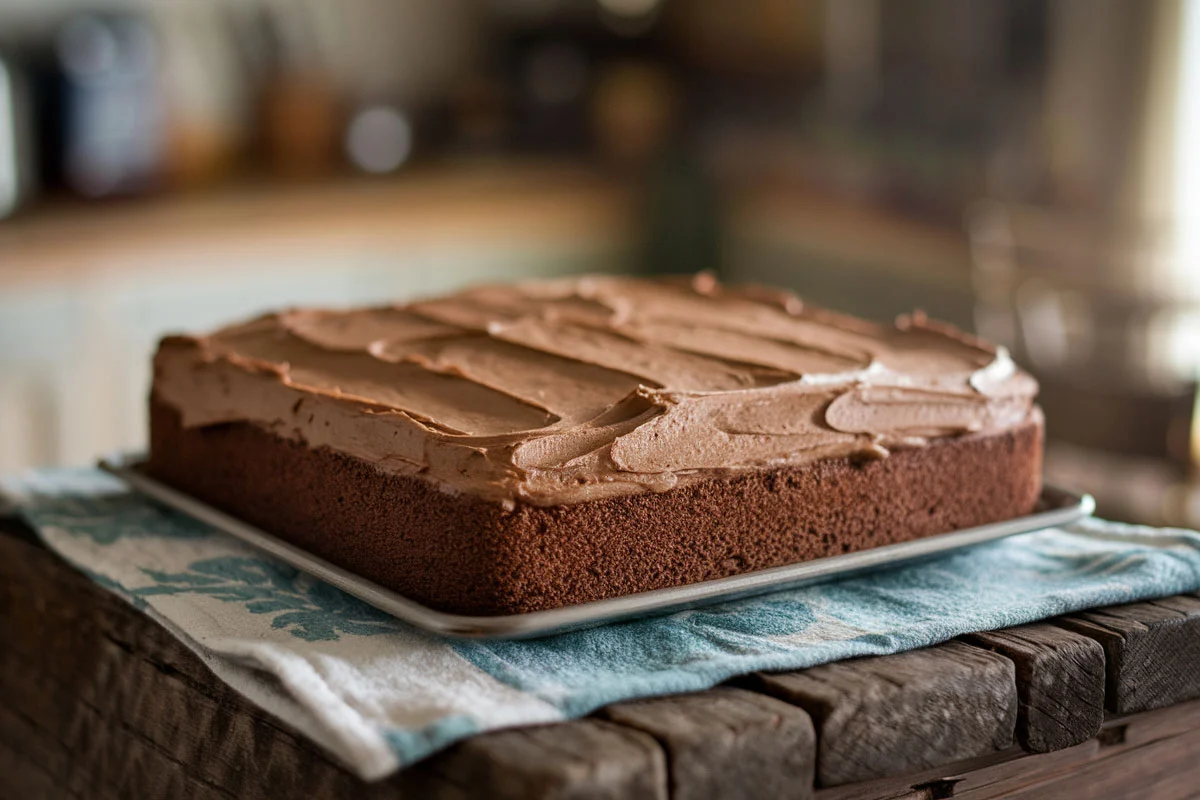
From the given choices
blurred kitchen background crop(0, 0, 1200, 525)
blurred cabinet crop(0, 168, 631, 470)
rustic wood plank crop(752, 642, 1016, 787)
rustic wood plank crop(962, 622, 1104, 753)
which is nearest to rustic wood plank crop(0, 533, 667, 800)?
rustic wood plank crop(752, 642, 1016, 787)

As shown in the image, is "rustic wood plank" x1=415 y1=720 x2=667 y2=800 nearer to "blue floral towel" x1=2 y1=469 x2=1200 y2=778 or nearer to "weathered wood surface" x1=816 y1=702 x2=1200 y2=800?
"blue floral towel" x1=2 y1=469 x2=1200 y2=778

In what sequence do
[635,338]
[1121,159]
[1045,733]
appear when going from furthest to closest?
1. [1121,159]
2. [635,338]
3. [1045,733]

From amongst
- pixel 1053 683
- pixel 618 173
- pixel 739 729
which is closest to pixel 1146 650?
pixel 1053 683

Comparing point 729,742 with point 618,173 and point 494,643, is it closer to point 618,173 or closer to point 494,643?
point 494,643

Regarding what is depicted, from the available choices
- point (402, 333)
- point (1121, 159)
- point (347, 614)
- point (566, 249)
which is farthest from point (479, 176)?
point (347, 614)

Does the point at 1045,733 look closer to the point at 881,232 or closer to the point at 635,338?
the point at 635,338

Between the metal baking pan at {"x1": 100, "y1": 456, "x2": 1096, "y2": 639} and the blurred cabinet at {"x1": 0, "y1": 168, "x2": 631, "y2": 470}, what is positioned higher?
the metal baking pan at {"x1": 100, "y1": 456, "x2": 1096, "y2": 639}
